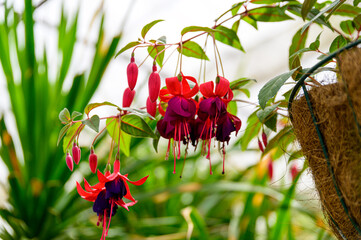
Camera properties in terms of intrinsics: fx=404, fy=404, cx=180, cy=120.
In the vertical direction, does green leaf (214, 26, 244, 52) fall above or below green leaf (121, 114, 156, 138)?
above

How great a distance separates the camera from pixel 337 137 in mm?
438

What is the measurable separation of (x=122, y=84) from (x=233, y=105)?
2299 mm

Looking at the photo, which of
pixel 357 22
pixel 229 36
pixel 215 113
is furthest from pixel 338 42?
pixel 215 113

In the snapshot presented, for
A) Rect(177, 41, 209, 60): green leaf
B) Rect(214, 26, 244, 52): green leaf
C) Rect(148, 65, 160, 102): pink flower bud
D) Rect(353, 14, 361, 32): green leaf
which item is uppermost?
Rect(353, 14, 361, 32): green leaf

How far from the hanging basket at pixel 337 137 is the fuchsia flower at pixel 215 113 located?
0.08 m

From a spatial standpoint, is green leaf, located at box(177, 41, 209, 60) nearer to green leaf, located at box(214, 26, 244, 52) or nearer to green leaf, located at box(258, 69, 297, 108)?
green leaf, located at box(214, 26, 244, 52)

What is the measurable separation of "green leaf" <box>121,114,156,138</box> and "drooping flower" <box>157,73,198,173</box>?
0.11ft

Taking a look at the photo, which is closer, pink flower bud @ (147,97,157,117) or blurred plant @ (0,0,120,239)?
pink flower bud @ (147,97,157,117)

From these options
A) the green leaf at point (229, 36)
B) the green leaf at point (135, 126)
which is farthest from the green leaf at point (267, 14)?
the green leaf at point (135, 126)

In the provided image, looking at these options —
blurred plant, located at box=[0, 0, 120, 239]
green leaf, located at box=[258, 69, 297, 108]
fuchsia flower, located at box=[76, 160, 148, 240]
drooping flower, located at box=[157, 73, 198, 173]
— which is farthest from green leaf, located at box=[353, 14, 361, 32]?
blurred plant, located at box=[0, 0, 120, 239]

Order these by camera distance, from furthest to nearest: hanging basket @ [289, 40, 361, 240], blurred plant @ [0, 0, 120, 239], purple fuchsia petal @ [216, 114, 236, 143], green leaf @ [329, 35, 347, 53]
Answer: blurred plant @ [0, 0, 120, 239]
green leaf @ [329, 35, 347, 53]
purple fuchsia petal @ [216, 114, 236, 143]
hanging basket @ [289, 40, 361, 240]

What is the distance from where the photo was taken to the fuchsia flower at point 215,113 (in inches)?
19.2

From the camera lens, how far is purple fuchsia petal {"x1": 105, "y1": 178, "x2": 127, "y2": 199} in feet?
1.63

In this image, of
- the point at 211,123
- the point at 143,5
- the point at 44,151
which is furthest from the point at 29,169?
the point at 143,5
